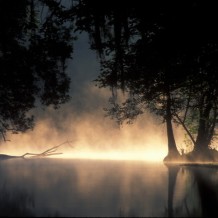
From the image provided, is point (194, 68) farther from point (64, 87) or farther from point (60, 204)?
→ point (64, 87)

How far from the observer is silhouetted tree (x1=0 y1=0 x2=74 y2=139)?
18047 millimetres

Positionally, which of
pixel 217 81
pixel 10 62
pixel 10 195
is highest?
pixel 10 62

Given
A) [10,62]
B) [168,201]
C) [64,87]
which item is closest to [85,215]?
[168,201]

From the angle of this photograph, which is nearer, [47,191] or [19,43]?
[47,191]

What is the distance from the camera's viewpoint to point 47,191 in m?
12.5

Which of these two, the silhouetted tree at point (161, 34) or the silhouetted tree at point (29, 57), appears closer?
the silhouetted tree at point (161, 34)

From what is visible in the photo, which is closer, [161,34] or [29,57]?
[161,34]

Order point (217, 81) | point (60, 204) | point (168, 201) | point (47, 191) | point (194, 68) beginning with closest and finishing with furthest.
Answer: point (60, 204) → point (168, 201) → point (47, 191) → point (194, 68) → point (217, 81)

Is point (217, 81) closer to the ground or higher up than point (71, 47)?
closer to the ground

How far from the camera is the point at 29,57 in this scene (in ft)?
71.7

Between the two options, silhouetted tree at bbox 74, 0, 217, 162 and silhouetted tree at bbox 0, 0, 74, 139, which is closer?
silhouetted tree at bbox 74, 0, 217, 162

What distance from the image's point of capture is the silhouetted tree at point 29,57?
18.0 metres

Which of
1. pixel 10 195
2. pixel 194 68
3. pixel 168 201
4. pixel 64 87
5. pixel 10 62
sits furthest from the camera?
pixel 64 87

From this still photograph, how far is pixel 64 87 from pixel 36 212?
16415mm
